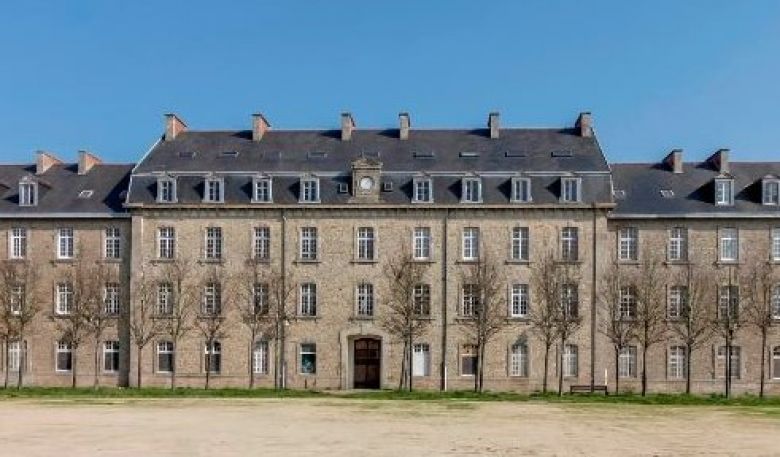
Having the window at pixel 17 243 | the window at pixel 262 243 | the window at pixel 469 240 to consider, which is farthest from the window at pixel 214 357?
the window at pixel 469 240

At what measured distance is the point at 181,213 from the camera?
157 feet

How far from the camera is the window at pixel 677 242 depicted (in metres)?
46.9

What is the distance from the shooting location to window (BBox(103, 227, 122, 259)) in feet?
159

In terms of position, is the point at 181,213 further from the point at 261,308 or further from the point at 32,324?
the point at 32,324

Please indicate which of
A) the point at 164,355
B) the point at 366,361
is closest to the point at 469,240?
the point at 366,361

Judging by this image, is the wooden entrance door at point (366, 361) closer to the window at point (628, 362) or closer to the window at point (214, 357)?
the window at point (214, 357)

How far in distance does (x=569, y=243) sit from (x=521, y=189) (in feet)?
12.0

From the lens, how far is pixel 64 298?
48281 mm

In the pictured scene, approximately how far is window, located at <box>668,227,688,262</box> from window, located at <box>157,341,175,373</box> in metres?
26.1

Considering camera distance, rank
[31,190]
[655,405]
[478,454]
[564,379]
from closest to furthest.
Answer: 1. [478,454]
2. [655,405]
3. [564,379]
4. [31,190]

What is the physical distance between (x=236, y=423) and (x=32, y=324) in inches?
1069

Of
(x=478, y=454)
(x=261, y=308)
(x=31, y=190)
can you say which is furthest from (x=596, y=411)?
(x=31, y=190)

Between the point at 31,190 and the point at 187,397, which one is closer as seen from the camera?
the point at 187,397

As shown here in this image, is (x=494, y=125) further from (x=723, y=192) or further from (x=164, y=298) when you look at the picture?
(x=164, y=298)
